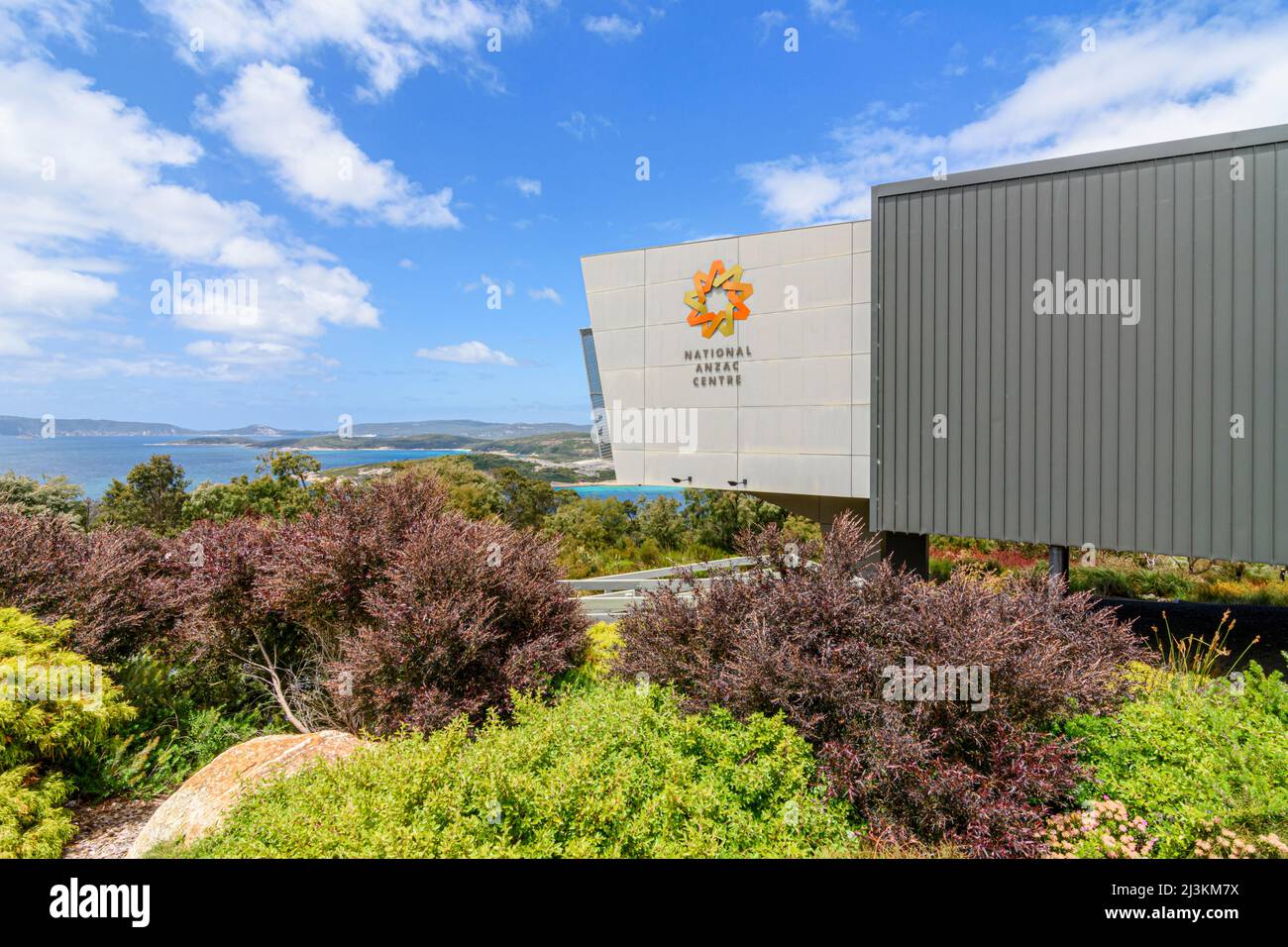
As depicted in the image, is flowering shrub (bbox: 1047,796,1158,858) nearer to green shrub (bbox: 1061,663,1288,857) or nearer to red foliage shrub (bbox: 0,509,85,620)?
green shrub (bbox: 1061,663,1288,857)

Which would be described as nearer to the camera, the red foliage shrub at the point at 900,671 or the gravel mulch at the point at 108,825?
the red foliage shrub at the point at 900,671

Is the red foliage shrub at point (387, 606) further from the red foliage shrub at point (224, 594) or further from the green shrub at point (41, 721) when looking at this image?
the green shrub at point (41, 721)

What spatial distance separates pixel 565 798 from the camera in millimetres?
3602

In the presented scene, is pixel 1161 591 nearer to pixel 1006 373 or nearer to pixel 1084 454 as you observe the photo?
pixel 1084 454

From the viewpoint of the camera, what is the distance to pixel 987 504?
28.9 feet

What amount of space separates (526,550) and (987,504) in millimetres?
6912

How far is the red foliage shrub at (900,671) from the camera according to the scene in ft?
13.7

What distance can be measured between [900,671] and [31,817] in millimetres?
7499

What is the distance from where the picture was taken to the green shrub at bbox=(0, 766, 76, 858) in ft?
15.1

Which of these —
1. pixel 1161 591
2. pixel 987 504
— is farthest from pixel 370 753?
pixel 1161 591

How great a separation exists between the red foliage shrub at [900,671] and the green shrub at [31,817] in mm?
5102

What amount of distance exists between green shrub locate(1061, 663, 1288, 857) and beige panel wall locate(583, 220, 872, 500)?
200 inches

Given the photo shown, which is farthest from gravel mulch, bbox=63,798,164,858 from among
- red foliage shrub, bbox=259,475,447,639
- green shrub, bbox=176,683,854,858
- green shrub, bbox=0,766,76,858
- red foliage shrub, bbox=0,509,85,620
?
red foliage shrub, bbox=0,509,85,620

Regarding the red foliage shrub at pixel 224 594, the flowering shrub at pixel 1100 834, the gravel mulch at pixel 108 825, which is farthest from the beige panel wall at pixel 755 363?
the gravel mulch at pixel 108 825
